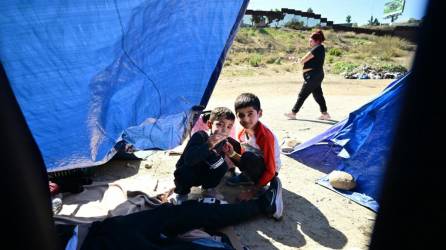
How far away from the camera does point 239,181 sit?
377cm

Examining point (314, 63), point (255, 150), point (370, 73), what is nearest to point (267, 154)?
point (255, 150)

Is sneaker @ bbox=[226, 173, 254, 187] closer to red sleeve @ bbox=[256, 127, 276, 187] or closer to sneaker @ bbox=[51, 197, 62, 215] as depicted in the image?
red sleeve @ bbox=[256, 127, 276, 187]

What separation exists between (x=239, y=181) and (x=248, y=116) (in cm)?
82

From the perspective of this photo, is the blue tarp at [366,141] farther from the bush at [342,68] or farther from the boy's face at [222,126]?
the bush at [342,68]

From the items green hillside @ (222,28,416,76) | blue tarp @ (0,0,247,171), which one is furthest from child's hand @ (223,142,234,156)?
green hillside @ (222,28,416,76)

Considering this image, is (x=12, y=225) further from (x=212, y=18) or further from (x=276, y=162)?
(x=276, y=162)

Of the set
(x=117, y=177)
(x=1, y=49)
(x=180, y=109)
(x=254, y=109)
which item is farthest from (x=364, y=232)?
(x=1, y=49)

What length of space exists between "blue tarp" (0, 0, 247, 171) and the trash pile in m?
12.4

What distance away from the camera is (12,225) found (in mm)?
835

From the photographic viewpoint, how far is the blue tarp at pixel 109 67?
7.13 ft

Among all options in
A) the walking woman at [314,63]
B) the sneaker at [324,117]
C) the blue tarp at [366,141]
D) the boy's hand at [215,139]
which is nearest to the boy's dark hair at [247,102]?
the boy's hand at [215,139]

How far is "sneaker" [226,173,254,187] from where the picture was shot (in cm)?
375

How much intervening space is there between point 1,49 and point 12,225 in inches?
63.2

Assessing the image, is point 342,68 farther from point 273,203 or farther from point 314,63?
point 273,203
